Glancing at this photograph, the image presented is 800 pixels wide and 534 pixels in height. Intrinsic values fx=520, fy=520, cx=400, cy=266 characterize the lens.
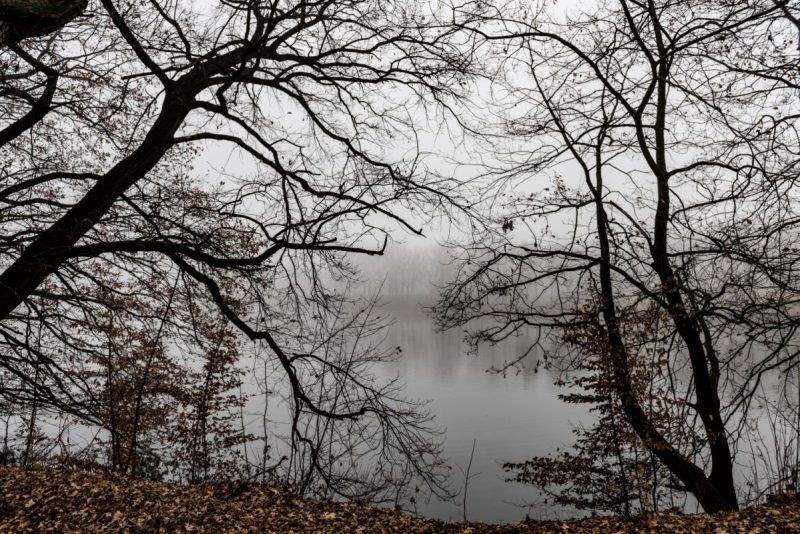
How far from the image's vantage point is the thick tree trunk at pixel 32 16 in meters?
4.74

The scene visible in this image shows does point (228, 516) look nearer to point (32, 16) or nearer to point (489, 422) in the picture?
point (32, 16)

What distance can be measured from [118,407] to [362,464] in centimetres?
706

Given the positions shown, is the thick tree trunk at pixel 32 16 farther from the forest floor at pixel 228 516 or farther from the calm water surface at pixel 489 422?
the calm water surface at pixel 489 422

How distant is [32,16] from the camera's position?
195 inches

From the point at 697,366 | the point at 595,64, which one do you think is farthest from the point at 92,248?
the point at 697,366

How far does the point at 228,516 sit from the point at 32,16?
501cm

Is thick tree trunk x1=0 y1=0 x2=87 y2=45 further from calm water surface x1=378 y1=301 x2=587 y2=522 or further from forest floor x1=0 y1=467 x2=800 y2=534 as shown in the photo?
calm water surface x1=378 y1=301 x2=587 y2=522

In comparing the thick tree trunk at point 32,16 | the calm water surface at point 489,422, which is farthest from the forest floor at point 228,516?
the calm water surface at point 489,422

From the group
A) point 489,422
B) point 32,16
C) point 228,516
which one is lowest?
point 228,516

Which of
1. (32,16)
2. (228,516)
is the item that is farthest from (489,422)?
(32,16)

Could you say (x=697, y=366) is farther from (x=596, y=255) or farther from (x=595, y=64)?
(x=595, y=64)

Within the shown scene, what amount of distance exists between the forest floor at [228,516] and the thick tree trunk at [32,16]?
4.24m

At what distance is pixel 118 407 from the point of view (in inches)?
357

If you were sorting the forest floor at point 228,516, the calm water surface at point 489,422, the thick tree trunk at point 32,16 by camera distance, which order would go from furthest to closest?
1. the calm water surface at point 489,422
2. the thick tree trunk at point 32,16
3. the forest floor at point 228,516
